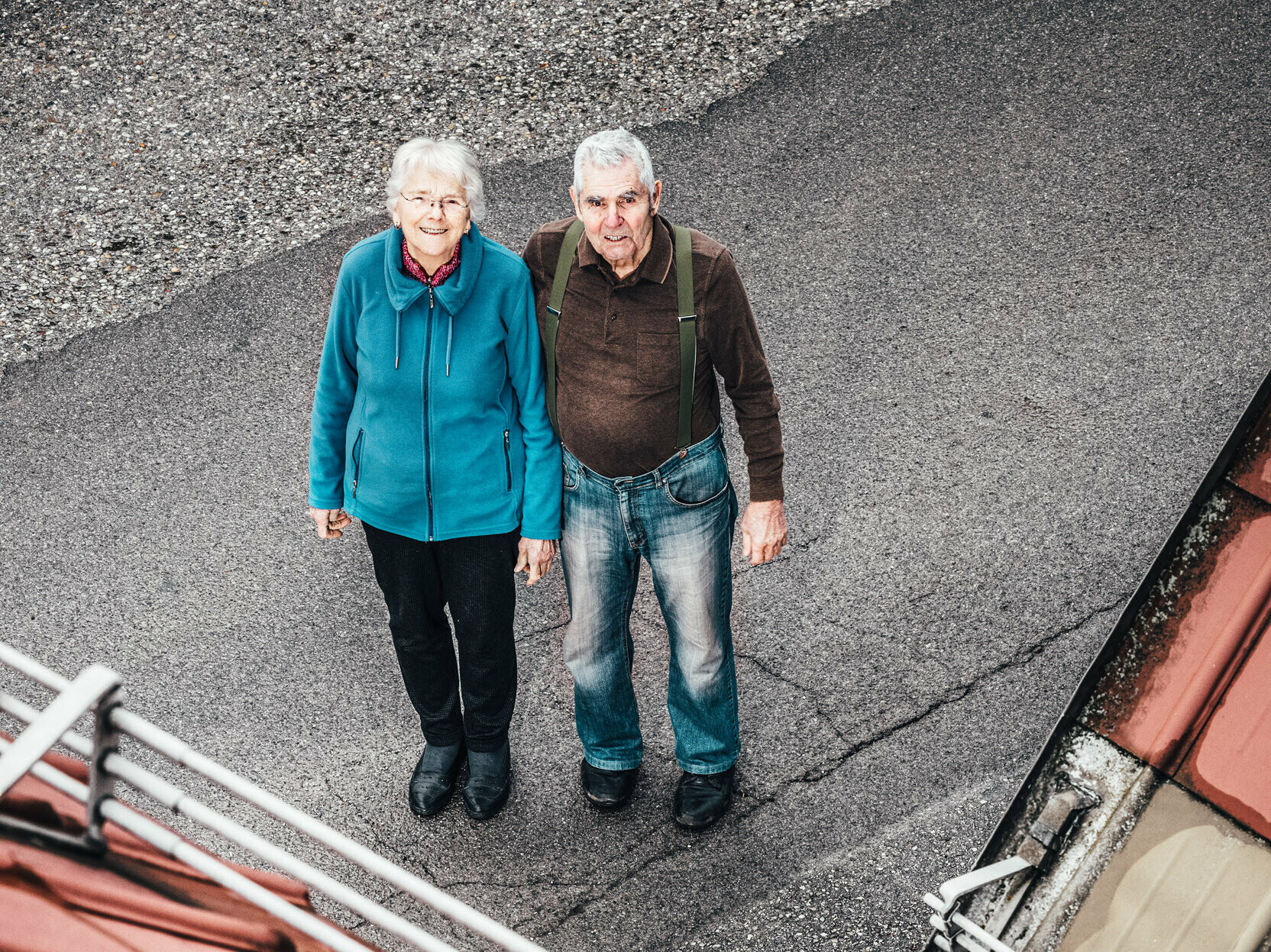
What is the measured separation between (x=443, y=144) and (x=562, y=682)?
218 centimetres

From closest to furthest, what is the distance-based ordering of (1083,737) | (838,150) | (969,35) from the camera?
(1083,737) < (838,150) < (969,35)

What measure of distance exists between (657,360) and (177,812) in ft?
5.67

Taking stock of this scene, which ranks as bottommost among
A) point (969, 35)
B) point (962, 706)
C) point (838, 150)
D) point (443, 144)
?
point (962, 706)

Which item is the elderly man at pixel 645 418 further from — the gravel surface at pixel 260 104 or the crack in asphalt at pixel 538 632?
the gravel surface at pixel 260 104

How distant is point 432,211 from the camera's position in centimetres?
291

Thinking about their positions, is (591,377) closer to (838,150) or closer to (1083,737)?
(1083,737)

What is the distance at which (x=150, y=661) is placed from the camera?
172 inches

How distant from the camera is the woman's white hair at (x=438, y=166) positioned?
2.91 meters

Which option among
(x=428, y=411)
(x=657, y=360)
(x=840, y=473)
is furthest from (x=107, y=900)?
(x=840, y=473)

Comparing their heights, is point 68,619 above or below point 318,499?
below

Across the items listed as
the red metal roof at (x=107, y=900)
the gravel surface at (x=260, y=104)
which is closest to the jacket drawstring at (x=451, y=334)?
the red metal roof at (x=107, y=900)

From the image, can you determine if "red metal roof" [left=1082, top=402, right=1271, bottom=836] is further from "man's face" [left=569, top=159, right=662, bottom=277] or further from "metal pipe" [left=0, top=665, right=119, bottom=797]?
"metal pipe" [left=0, top=665, right=119, bottom=797]

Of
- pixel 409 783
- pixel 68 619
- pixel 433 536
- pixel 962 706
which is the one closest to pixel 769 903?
pixel 962 706

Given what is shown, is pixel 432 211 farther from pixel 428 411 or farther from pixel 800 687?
pixel 800 687
